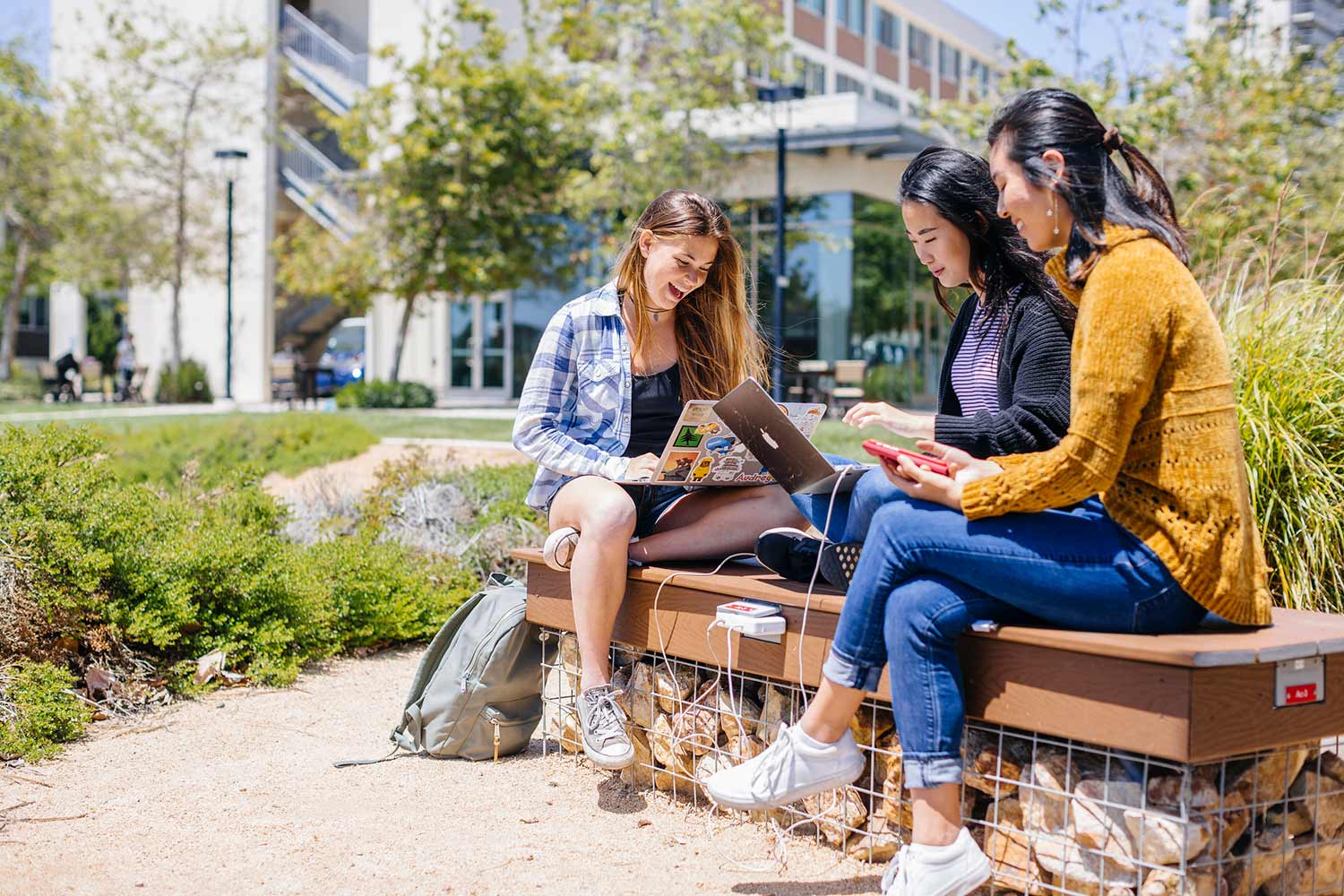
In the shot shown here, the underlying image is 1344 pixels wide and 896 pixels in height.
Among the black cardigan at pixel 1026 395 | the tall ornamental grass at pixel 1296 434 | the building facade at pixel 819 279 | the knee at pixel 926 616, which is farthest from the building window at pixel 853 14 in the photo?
the knee at pixel 926 616

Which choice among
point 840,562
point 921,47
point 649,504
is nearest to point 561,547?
point 649,504

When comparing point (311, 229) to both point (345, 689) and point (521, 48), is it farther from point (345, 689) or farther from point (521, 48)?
point (345, 689)

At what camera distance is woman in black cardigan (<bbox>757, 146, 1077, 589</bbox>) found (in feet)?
8.74

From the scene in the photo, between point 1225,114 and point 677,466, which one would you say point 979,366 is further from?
point 1225,114

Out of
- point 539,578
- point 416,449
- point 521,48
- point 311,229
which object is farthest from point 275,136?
point 539,578

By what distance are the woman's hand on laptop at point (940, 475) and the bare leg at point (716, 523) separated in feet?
3.03

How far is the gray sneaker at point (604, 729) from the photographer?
3107 mm

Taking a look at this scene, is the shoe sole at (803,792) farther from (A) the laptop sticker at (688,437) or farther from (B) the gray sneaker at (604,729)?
(A) the laptop sticker at (688,437)

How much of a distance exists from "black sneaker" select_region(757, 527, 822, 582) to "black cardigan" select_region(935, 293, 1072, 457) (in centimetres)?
43

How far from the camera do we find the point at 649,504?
347 centimetres

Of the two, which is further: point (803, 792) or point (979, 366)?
point (979, 366)

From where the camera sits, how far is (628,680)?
3.40 meters

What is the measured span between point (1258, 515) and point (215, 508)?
423cm

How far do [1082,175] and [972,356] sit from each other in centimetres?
73
